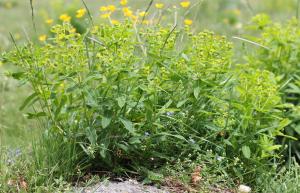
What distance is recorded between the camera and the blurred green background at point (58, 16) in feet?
16.4

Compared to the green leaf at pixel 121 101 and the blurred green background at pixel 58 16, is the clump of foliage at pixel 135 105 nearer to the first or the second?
the green leaf at pixel 121 101

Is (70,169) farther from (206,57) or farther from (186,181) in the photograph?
(206,57)

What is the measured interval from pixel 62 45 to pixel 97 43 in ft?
0.74

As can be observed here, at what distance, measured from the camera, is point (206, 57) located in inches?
135

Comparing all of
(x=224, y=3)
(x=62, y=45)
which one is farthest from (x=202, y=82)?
(x=224, y=3)

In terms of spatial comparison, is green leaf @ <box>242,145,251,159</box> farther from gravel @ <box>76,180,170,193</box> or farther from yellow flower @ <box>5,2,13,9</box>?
yellow flower @ <box>5,2,13,9</box>

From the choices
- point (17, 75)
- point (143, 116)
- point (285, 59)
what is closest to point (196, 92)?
point (143, 116)

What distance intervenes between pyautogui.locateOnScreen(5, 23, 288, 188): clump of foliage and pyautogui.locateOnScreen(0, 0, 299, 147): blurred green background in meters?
0.37

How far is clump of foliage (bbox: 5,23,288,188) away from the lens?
10.7ft

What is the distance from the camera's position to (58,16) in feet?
27.2

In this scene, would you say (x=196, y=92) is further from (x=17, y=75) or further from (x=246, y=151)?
(x=17, y=75)

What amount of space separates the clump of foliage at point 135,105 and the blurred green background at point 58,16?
0.37 metres

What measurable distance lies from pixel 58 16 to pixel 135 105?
5321 millimetres

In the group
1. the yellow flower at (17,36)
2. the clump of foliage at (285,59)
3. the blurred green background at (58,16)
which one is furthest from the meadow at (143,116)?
the yellow flower at (17,36)
